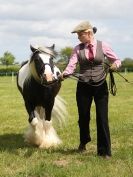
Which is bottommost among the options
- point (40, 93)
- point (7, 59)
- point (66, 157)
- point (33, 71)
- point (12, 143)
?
→ point (7, 59)

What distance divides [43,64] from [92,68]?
88 centimetres

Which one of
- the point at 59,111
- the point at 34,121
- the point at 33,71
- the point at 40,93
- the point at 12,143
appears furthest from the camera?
the point at 59,111

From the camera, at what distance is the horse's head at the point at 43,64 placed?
24.2 ft

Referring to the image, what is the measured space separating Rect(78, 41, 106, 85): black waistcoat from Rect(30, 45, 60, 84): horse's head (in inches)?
19.8

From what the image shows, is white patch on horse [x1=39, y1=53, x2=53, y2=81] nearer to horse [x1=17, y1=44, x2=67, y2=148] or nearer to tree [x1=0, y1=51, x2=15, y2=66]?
horse [x1=17, y1=44, x2=67, y2=148]

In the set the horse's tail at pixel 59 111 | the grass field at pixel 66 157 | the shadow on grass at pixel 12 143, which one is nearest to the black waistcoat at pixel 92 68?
the grass field at pixel 66 157

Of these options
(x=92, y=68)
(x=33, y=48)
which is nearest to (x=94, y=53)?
(x=92, y=68)

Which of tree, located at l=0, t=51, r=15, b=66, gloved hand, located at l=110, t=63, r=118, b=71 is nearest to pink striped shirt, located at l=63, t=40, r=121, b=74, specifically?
gloved hand, located at l=110, t=63, r=118, b=71

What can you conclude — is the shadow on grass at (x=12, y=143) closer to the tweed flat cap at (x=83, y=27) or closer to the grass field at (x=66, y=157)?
the grass field at (x=66, y=157)

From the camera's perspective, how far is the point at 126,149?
7.80 metres

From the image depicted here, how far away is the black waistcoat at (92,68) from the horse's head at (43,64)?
50 centimetres

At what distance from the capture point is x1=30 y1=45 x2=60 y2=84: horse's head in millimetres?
7387

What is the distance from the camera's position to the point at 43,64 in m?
7.59

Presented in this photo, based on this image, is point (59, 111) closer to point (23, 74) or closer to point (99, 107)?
point (23, 74)
